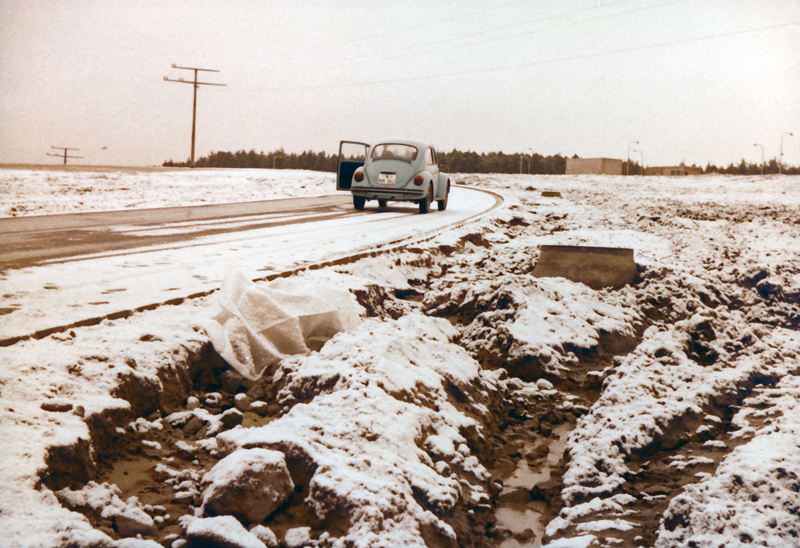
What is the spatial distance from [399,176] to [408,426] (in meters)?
11.8

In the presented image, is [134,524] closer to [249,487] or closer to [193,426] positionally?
[249,487]

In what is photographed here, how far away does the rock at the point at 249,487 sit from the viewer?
97.3 inches

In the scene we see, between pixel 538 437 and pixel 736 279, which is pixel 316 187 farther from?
pixel 538 437

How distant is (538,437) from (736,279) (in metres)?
4.70

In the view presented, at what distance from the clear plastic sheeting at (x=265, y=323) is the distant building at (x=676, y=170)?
62627 mm

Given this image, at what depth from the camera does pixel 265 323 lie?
4289mm

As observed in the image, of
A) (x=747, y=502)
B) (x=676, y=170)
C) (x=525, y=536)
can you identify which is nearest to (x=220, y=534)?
(x=525, y=536)

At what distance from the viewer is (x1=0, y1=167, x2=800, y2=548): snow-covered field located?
245 centimetres

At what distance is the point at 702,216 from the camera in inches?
533

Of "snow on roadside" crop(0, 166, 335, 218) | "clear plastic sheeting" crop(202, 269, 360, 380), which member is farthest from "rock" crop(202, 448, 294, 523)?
"snow on roadside" crop(0, 166, 335, 218)

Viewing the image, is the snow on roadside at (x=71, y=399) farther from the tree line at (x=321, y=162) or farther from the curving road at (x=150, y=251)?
the tree line at (x=321, y=162)

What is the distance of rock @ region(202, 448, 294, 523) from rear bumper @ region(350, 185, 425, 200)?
39.6 feet

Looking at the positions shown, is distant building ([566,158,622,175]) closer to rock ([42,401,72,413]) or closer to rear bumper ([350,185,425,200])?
rear bumper ([350,185,425,200])

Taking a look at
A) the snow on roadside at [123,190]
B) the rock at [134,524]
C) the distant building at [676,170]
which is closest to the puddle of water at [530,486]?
the rock at [134,524]
